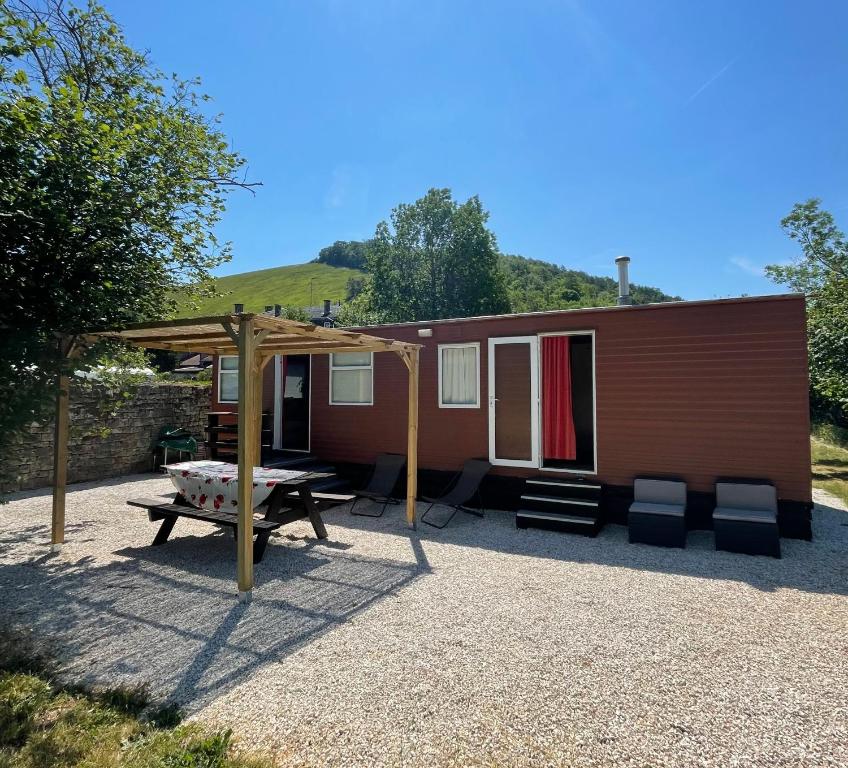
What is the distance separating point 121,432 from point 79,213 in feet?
21.3

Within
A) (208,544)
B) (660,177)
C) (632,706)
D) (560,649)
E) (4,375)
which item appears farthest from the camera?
(660,177)

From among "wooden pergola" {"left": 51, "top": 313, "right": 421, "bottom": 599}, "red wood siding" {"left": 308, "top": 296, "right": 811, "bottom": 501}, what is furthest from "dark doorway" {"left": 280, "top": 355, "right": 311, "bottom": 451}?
"red wood siding" {"left": 308, "top": 296, "right": 811, "bottom": 501}

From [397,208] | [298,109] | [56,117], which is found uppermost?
[397,208]

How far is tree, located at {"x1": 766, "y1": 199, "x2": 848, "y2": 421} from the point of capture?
12367mm

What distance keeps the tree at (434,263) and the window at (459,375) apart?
910 inches

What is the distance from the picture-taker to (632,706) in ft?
7.95

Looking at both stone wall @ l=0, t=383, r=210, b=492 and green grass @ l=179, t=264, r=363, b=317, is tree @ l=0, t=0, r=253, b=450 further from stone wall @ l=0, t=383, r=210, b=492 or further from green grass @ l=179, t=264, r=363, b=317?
green grass @ l=179, t=264, r=363, b=317

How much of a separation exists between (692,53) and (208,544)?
30.4 ft

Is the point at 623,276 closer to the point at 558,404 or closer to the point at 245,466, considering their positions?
the point at 558,404

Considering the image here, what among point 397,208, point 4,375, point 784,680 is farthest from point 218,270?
point 397,208

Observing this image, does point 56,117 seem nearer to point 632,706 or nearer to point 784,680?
point 632,706

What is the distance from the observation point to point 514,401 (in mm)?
6832

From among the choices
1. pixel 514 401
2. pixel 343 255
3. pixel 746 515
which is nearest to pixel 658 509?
pixel 746 515

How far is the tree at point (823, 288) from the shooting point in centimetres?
1237
